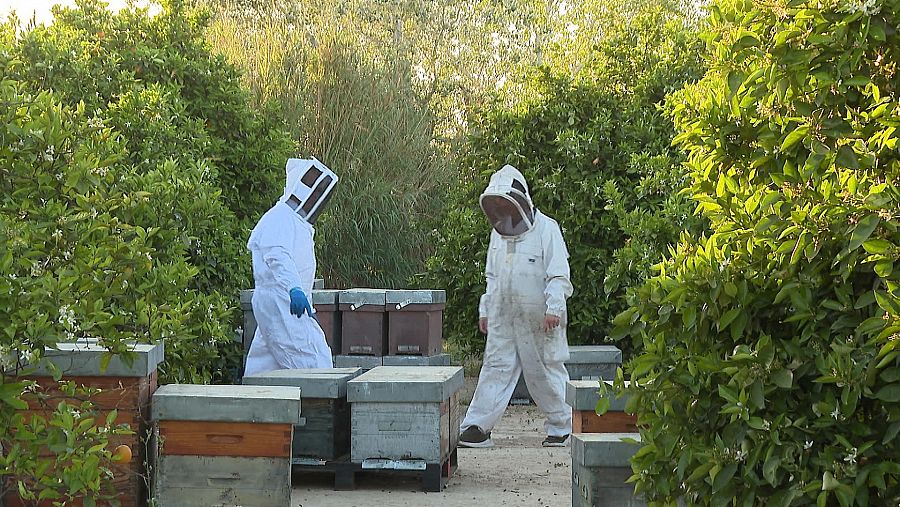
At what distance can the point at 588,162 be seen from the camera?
9.88 meters

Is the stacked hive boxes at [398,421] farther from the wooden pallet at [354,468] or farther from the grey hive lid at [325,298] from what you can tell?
the grey hive lid at [325,298]

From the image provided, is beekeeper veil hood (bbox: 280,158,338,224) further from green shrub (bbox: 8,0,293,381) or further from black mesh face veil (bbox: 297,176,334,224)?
green shrub (bbox: 8,0,293,381)

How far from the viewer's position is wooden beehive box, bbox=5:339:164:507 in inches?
170

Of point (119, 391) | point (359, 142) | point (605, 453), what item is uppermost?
point (359, 142)

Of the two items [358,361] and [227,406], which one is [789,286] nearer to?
[227,406]

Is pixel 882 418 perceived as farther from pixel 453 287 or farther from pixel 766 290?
pixel 453 287

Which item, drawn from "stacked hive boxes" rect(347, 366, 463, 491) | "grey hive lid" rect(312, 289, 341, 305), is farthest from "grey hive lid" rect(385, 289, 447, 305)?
"stacked hive boxes" rect(347, 366, 463, 491)

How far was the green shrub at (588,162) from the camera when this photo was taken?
379 inches

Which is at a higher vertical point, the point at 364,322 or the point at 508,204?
the point at 508,204

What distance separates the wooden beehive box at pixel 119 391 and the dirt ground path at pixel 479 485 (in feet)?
3.86

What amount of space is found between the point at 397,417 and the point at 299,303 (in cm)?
125

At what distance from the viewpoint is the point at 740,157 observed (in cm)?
283

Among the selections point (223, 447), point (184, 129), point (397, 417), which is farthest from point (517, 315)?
point (223, 447)

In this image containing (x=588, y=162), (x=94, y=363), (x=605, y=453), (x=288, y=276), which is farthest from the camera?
(x=588, y=162)
